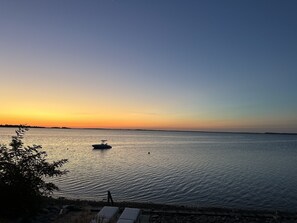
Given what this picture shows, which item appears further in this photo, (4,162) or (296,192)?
(296,192)

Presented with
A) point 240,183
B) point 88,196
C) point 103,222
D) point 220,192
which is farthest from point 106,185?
point 103,222

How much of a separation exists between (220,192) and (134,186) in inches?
340

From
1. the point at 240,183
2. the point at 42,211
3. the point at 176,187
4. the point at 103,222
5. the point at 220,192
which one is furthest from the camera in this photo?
the point at 240,183

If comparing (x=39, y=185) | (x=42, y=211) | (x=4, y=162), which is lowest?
(x=42, y=211)

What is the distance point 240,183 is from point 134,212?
24491mm

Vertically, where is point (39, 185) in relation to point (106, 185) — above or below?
above

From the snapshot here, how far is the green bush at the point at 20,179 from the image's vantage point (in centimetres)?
1230

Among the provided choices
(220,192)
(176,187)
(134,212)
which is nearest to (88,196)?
(176,187)

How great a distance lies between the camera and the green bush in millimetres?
12297

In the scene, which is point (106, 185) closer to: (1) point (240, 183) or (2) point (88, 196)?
(2) point (88, 196)

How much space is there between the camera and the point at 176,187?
31656 millimetres

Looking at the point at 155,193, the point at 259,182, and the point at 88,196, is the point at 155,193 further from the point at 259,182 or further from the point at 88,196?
the point at 259,182

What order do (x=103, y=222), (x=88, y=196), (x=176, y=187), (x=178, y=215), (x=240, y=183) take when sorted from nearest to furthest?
(x=103, y=222)
(x=178, y=215)
(x=88, y=196)
(x=176, y=187)
(x=240, y=183)

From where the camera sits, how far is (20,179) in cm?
1275
